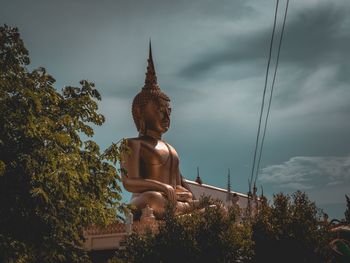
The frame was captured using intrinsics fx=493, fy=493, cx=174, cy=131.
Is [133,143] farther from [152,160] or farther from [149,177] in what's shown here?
[149,177]

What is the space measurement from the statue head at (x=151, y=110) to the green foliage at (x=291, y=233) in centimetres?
707

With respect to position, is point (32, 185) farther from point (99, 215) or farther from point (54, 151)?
point (99, 215)

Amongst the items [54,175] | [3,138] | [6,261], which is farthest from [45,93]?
[6,261]

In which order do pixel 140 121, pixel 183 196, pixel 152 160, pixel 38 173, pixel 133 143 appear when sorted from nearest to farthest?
pixel 38 173 < pixel 183 196 < pixel 133 143 < pixel 152 160 < pixel 140 121

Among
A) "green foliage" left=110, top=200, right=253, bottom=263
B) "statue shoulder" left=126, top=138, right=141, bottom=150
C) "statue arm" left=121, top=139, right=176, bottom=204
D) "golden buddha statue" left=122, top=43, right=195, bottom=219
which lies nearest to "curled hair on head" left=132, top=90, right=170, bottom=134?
"golden buddha statue" left=122, top=43, right=195, bottom=219

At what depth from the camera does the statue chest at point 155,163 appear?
1689cm

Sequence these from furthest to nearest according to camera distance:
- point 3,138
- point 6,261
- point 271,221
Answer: point 271,221, point 3,138, point 6,261

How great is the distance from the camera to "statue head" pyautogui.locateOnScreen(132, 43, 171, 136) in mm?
17797

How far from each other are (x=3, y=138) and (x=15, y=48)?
1.92 meters

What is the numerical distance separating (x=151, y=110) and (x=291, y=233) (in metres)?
8.36

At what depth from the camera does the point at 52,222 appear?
29.7ft

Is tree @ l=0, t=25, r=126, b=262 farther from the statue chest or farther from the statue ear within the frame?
the statue ear

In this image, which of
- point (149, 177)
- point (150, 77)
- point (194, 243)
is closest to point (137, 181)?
point (149, 177)

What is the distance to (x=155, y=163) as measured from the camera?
16953 millimetres
